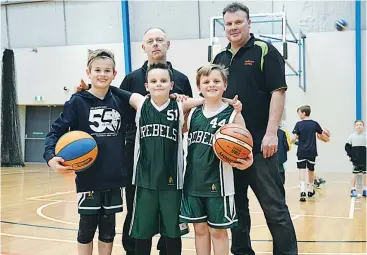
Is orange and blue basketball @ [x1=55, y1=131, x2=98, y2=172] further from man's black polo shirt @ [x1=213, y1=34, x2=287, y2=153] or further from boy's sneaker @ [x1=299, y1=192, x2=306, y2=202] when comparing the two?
boy's sneaker @ [x1=299, y1=192, x2=306, y2=202]

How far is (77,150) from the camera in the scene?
299 cm

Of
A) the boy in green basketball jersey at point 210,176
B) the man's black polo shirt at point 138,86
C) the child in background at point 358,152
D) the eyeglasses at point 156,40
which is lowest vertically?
the child in background at point 358,152

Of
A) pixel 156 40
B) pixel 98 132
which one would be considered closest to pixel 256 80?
pixel 156 40

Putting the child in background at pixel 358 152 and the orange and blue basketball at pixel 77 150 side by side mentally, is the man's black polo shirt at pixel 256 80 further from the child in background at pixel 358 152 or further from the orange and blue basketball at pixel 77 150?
the child in background at pixel 358 152

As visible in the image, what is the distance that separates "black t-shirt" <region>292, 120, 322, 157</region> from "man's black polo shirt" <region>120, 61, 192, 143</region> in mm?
5010

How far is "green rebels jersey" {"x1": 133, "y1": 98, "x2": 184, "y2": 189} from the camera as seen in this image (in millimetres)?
3080

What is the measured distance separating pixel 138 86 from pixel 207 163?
95 cm

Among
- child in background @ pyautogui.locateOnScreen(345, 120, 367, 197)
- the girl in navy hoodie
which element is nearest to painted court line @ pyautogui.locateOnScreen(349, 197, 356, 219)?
child in background @ pyautogui.locateOnScreen(345, 120, 367, 197)

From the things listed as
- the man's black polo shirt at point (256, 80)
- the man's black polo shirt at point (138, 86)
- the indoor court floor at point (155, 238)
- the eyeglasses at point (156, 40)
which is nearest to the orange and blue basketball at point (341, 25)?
the indoor court floor at point (155, 238)

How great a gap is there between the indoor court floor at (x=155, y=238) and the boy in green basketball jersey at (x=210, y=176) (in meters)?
0.87

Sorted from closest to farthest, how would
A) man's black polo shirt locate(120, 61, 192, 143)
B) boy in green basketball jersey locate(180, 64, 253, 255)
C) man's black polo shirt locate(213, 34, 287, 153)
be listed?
boy in green basketball jersey locate(180, 64, 253, 255) < man's black polo shirt locate(213, 34, 287, 153) < man's black polo shirt locate(120, 61, 192, 143)

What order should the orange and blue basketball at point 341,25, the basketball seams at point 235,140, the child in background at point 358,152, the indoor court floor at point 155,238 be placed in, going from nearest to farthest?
the basketball seams at point 235,140, the indoor court floor at point 155,238, the child in background at point 358,152, the orange and blue basketball at point 341,25

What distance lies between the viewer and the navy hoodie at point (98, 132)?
319 centimetres

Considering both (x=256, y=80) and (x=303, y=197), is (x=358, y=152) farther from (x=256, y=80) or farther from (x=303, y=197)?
(x=256, y=80)
